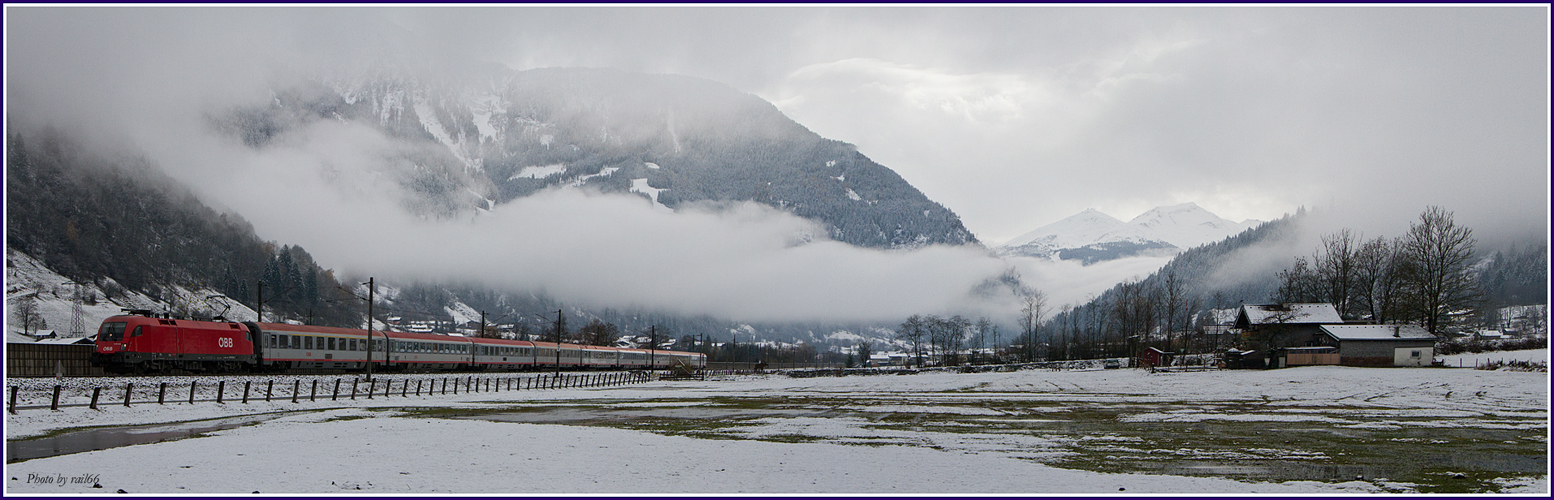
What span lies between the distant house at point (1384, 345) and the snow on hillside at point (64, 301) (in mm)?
113792

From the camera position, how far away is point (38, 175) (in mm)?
193375

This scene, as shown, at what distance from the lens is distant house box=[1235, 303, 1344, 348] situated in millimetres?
85125

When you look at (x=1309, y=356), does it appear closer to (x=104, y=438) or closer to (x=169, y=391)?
(x=169, y=391)

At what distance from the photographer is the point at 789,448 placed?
1891cm

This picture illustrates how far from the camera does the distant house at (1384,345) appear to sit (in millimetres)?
72000

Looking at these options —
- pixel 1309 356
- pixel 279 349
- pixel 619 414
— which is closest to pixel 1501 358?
pixel 1309 356

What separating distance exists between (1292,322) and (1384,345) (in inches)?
501

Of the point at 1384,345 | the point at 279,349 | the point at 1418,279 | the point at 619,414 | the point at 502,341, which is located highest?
the point at 1418,279

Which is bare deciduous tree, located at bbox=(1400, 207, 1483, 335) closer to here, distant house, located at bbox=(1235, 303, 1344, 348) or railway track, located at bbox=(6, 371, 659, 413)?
distant house, located at bbox=(1235, 303, 1344, 348)

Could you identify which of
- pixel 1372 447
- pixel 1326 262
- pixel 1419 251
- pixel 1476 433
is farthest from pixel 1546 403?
pixel 1326 262

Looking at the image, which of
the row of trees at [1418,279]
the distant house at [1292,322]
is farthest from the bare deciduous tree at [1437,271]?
the distant house at [1292,322]

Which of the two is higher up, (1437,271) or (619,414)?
(1437,271)

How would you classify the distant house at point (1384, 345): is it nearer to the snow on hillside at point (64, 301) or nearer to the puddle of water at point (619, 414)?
the puddle of water at point (619, 414)

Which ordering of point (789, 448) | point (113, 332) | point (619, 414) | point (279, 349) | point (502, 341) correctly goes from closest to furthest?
point (789, 448), point (619, 414), point (113, 332), point (279, 349), point (502, 341)
